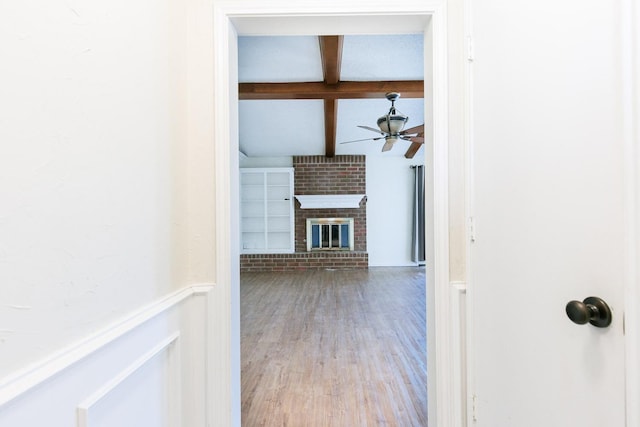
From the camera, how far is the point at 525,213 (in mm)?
979

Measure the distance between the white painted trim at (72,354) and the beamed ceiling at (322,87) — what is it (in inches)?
127

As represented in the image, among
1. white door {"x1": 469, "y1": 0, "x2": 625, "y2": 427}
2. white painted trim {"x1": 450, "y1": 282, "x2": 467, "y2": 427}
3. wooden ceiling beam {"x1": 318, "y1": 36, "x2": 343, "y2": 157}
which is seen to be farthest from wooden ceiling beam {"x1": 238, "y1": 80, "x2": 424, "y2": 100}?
white painted trim {"x1": 450, "y1": 282, "x2": 467, "y2": 427}

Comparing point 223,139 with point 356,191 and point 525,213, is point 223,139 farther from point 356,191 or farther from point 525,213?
point 356,191

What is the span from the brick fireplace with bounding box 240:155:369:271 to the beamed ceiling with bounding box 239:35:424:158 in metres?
0.29

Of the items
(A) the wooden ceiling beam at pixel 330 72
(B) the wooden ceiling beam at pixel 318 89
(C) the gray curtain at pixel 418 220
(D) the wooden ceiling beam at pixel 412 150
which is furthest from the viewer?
(C) the gray curtain at pixel 418 220

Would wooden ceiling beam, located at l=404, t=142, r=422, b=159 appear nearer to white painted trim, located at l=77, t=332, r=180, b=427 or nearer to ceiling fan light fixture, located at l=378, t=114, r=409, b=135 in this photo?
ceiling fan light fixture, located at l=378, t=114, r=409, b=135

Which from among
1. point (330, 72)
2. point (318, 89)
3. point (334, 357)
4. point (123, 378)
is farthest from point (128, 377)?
point (318, 89)

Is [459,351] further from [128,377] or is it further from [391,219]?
[391,219]

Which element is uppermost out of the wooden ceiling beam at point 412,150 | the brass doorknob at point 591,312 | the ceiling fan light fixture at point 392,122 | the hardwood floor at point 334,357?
the wooden ceiling beam at point 412,150

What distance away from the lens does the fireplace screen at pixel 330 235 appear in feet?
22.9

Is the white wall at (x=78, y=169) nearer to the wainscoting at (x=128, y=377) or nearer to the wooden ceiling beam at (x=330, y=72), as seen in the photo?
the wainscoting at (x=128, y=377)

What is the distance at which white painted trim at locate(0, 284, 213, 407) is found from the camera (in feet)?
1.84

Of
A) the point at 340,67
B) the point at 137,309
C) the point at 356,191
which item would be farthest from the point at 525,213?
the point at 356,191

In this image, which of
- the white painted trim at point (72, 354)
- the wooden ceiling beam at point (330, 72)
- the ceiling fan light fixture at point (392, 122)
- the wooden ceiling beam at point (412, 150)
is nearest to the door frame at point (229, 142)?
the white painted trim at point (72, 354)
